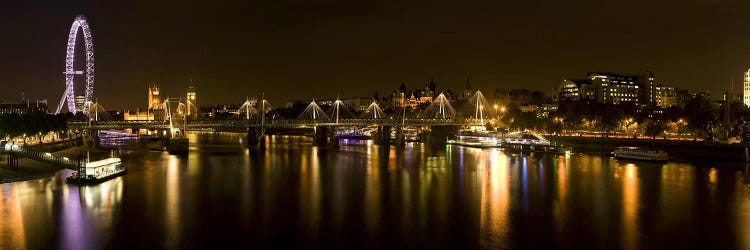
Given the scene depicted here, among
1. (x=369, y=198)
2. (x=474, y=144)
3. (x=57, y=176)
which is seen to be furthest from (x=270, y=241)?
(x=474, y=144)

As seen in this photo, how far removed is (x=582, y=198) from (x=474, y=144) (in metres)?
38.5

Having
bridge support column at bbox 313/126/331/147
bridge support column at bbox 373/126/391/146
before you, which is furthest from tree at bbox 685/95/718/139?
bridge support column at bbox 313/126/331/147

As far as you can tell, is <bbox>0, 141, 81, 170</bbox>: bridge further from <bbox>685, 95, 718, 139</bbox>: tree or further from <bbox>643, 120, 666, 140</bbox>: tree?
<bbox>643, 120, 666, 140</bbox>: tree

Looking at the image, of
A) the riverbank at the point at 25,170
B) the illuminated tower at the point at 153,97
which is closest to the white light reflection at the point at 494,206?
the riverbank at the point at 25,170

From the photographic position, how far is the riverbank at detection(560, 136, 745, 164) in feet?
135

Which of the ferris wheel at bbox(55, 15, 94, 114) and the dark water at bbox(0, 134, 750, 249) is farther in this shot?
the ferris wheel at bbox(55, 15, 94, 114)

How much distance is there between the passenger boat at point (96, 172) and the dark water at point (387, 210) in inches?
23.1

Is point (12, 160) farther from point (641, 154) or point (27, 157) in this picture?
point (641, 154)

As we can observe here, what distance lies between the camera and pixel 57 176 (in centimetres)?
2977

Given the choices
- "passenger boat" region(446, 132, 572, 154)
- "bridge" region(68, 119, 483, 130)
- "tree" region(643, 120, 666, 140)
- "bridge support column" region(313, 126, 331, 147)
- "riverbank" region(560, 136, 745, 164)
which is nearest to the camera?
"riverbank" region(560, 136, 745, 164)

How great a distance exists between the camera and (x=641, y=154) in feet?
135

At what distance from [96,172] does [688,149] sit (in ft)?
126

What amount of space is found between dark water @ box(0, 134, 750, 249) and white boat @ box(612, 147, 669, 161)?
4905 millimetres

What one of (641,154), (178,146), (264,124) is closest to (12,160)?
(178,146)
